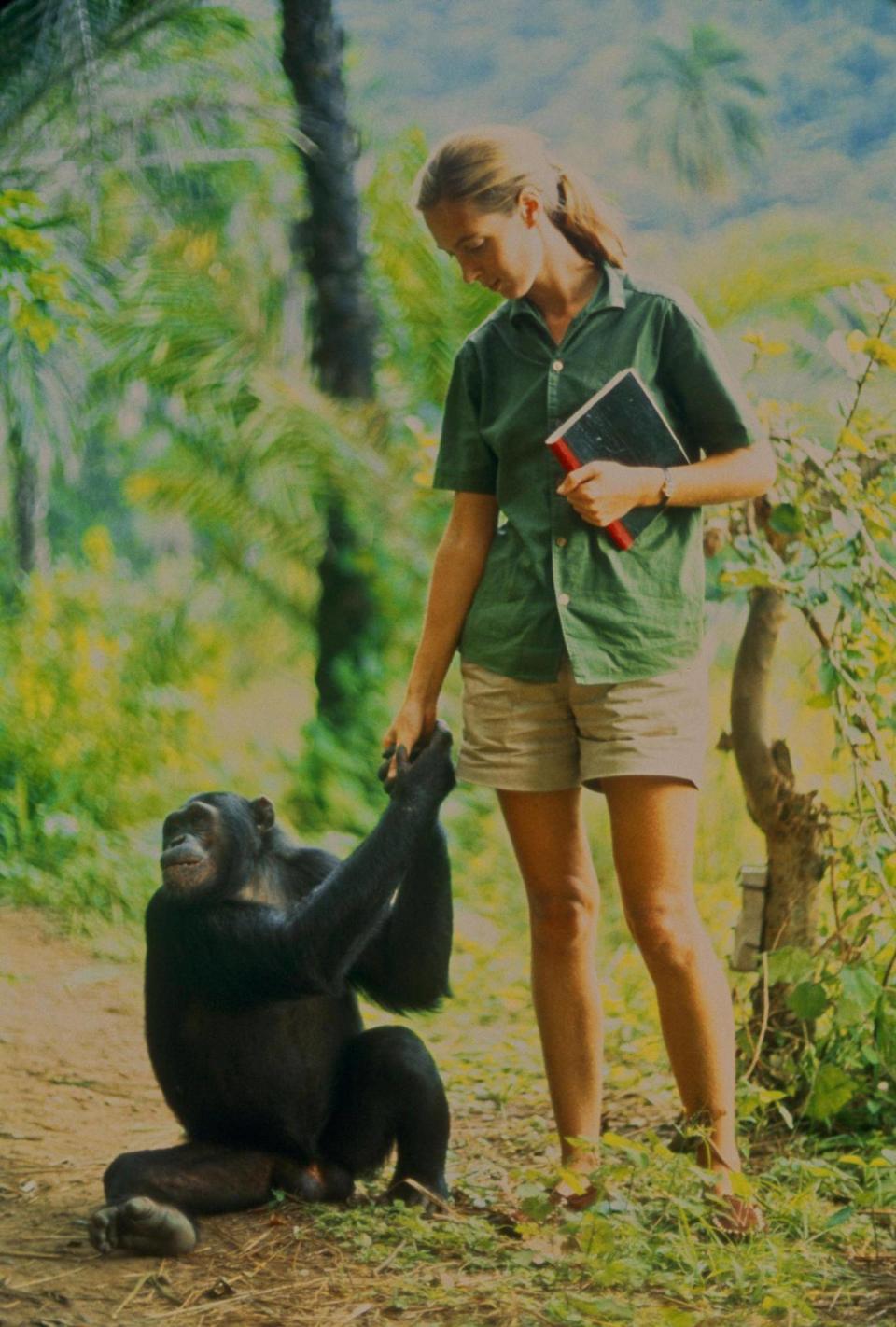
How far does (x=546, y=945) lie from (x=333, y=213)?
15.2 feet

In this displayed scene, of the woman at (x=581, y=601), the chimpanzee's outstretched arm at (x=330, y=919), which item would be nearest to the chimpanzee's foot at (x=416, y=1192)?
the woman at (x=581, y=601)

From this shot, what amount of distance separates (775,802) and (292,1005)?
110cm

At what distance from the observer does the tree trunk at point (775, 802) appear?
3111 millimetres

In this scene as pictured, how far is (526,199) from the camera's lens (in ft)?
7.59

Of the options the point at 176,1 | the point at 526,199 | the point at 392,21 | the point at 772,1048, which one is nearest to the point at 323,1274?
the point at 772,1048

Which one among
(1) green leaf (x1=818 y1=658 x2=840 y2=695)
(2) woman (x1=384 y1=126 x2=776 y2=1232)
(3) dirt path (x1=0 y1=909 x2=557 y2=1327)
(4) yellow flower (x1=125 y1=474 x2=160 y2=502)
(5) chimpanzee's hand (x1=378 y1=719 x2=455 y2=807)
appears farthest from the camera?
(4) yellow flower (x1=125 y1=474 x2=160 y2=502)

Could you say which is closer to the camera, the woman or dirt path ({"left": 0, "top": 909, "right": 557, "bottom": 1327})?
dirt path ({"left": 0, "top": 909, "right": 557, "bottom": 1327})

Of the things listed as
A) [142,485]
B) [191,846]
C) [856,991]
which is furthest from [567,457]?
[142,485]

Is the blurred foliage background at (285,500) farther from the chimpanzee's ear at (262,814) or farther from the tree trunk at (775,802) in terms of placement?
the chimpanzee's ear at (262,814)

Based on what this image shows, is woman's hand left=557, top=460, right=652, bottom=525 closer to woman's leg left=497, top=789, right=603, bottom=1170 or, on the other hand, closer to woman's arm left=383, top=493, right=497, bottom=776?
woman's arm left=383, top=493, right=497, bottom=776

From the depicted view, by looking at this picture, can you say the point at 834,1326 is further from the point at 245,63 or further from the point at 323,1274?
the point at 245,63

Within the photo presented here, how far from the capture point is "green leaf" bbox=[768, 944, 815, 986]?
2.83m

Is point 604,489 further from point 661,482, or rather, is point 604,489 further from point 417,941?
point 417,941

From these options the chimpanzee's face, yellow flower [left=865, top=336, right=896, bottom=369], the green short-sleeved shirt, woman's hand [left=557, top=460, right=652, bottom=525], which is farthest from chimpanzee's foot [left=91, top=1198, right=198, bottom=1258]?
yellow flower [left=865, top=336, right=896, bottom=369]
